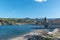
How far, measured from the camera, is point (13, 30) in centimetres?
618

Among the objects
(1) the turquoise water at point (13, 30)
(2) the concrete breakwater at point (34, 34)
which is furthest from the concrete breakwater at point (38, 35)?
(1) the turquoise water at point (13, 30)

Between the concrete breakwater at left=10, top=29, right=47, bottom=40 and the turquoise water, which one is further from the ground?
the turquoise water

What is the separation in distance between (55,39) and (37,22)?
0.59 meters

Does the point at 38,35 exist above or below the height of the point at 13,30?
below

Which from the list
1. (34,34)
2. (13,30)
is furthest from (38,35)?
(13,30)

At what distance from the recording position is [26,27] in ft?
19.7

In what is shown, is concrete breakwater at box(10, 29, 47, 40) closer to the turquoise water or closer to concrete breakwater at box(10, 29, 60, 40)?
concrete breakwater at box(10, 29, 60, 40)

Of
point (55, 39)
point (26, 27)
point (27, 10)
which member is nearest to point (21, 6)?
point (27, 10)

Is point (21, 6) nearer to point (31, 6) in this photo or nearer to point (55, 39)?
point (31, 6)

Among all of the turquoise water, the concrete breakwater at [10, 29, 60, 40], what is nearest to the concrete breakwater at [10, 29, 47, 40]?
the concrete breakwater at [10, 29, 60, 40]

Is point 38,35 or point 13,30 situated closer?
point 38,35

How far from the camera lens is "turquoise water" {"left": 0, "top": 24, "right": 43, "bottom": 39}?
609 cm

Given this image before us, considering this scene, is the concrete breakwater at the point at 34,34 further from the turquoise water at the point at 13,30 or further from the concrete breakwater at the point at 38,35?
the turquoise water at the point at 13,30

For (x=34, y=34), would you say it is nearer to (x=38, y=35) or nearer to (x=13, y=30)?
(x=38, y=35)
